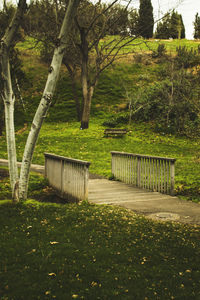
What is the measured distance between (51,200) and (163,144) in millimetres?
14454

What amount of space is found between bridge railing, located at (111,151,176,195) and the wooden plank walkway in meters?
0.35

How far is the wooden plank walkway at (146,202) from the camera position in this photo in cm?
806

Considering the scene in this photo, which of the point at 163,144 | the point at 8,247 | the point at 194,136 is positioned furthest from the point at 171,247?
the point at 194,136

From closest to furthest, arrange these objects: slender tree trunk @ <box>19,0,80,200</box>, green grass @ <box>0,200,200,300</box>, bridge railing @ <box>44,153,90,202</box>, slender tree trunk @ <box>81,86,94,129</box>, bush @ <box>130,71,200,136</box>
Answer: green grass @ <box>0,200,200,300</box>, slender tree trunk @ <box>19,0,80,200</box>, bridge railing @ <box>44,153,90,202</box>, bush @ <box>130,71,200,136</box>, slender tree trunk @ <box>81,86,94,129</box>

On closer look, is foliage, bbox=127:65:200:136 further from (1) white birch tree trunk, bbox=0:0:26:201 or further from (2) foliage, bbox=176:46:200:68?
(1) white birch tree trunk, bbox=0:0:26:201

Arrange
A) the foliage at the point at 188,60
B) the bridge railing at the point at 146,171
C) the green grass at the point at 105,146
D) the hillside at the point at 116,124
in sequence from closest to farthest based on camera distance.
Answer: the bridge railing at the point at 146,171 < the green grass at the point at 105,146 < the hillside at the point at 116,124 < the foliage at the point at 188,60

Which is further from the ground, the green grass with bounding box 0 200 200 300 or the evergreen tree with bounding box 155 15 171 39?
the evergreen tree with bounding box 155 15 171 39

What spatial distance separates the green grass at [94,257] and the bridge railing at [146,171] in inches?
143

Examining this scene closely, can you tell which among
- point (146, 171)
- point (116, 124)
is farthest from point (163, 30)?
point (116, 124)

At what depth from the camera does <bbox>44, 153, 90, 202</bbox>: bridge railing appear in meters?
9.28

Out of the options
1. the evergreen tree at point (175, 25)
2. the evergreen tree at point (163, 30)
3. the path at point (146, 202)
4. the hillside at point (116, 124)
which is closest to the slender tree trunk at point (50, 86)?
the path at point (146, 202)

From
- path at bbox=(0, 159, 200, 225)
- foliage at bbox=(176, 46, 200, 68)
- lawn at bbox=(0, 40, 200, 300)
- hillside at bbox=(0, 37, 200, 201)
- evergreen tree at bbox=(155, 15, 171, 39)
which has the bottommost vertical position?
path at bbox=(0, 159, 200, 225)

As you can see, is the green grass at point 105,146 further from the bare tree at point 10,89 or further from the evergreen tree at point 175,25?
the bare tree at point 10,89

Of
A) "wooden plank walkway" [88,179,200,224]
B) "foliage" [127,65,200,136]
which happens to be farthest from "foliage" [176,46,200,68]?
"wooden plank walkway" [88,179,200,224]
